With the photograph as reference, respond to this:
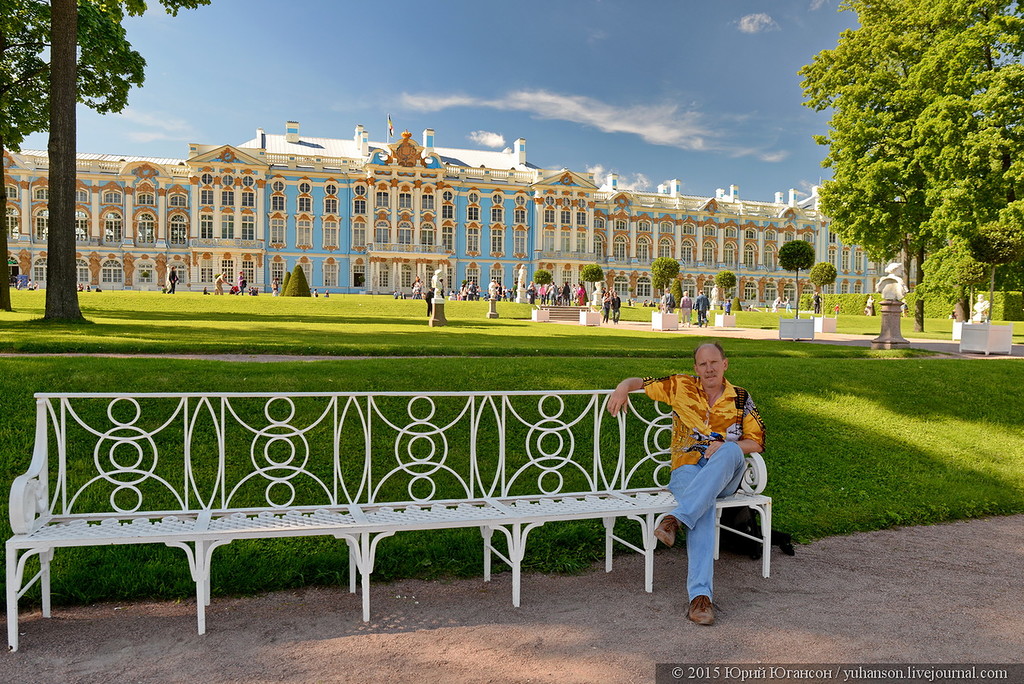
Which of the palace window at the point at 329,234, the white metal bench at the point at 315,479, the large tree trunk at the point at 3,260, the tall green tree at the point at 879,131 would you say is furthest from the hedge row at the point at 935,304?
the palace window at the point at 329,234

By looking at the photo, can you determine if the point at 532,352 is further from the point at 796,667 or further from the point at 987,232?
the point at 987,232

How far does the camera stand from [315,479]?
380 centimetres

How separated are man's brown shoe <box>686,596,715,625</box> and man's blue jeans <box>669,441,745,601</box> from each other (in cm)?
3

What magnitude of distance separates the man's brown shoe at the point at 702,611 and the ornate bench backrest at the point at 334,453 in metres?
0.94

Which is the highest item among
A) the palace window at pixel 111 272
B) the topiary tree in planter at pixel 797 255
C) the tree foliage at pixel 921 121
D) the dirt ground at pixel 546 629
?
the tree foliage at pixel 921 121

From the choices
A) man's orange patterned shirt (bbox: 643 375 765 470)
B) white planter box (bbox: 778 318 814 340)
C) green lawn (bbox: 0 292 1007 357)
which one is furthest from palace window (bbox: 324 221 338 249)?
man's orange patterned shirt (bbox: 643 375 765 470)

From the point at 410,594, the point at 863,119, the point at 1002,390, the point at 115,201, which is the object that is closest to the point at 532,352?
the point at 1002,390

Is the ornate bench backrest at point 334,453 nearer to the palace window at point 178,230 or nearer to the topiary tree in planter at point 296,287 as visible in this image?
the topiary tree in planter at point 296,287

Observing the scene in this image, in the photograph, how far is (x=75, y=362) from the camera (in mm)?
5781

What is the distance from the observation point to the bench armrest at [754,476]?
12.1 feet

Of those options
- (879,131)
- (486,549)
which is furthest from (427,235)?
(486,549)

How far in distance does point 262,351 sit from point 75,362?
3657 millimetres

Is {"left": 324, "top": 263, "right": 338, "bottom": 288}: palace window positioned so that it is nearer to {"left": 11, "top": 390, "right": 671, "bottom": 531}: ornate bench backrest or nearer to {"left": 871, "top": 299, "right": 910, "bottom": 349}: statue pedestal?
{"left": 871, "top": 299, "right": 910, "bottom": 349}: statue pedestal

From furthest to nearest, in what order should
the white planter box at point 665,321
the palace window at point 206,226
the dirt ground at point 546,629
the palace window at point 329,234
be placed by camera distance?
the palace window at point 329,234 < the palace window at point 206,226 < the white planter box at point 665,321 < the dirt ground at point 546,629
